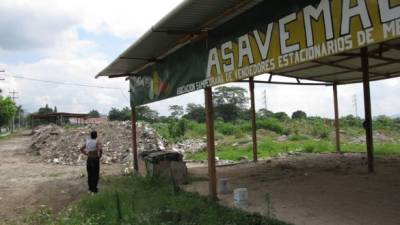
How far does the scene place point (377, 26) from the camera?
4.36 meters

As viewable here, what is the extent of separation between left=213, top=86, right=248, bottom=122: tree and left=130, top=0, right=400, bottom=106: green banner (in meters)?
43.7

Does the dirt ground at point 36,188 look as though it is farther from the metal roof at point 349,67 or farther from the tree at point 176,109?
the tree at point 176,109

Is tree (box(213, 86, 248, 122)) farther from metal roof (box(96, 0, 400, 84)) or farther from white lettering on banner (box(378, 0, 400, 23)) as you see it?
white lettering on banner (box(378, 0, 400, 23))

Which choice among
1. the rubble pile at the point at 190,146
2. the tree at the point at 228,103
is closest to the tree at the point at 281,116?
the tree at the point at 228,103

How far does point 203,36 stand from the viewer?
9047mm

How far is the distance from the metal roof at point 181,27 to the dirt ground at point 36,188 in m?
3.80

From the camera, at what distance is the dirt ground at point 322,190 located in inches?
282

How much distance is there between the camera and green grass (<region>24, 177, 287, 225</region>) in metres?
7.27

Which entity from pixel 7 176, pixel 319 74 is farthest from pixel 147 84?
pixel 7 176

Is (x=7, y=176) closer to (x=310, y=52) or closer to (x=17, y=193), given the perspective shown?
(x=17, y=193)

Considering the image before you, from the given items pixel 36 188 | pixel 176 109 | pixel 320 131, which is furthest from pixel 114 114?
pixel 36 188

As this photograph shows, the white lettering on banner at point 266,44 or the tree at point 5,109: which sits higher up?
the tree at point 5,109

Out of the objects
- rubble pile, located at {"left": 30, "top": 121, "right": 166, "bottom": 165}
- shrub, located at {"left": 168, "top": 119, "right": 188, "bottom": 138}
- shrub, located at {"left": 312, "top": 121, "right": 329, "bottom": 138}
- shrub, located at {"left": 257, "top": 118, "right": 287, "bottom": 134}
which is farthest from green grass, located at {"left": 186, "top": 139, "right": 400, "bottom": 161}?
shrub, located at {"left": 257, "top": 118, "right": 287, "bottom": 134}

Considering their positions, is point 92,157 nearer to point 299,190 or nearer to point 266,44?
point 299,190
